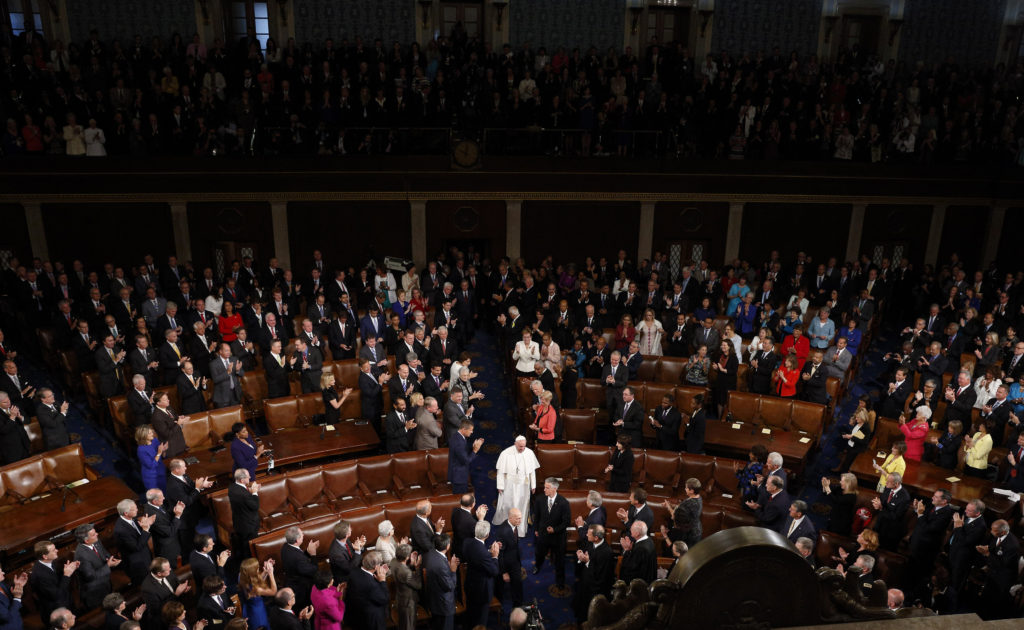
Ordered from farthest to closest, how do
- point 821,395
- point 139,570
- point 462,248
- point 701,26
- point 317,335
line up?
1. point 701,26
2. point 462,248
3. point 317,335
4. point 821,395
5. point 139,570

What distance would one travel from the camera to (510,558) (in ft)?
24.2

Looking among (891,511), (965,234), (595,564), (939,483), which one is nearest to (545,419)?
(595,564)

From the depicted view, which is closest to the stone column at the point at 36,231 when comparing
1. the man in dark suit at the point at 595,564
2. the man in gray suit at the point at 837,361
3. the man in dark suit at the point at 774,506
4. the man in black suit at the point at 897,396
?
the man in dark suit at the point at 595,564

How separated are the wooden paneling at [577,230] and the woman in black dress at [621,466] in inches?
368

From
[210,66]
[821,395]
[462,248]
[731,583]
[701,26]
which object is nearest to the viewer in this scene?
[731,583]

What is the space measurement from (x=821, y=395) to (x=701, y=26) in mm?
12396

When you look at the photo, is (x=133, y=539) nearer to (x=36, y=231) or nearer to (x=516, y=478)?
(x=516, y=478)

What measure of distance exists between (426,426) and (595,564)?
3.18 m

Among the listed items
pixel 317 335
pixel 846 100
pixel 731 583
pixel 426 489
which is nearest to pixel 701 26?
pixel 846 100

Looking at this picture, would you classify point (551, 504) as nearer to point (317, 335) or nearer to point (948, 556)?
point (948, 556)

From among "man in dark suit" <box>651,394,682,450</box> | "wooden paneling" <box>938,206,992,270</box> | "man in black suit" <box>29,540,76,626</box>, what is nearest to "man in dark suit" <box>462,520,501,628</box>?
"man in dark suit" <box>651,394,682,450</box>

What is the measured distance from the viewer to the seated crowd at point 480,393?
678 centimetres

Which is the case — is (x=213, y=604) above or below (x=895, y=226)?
below

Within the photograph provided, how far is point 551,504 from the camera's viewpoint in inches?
309
